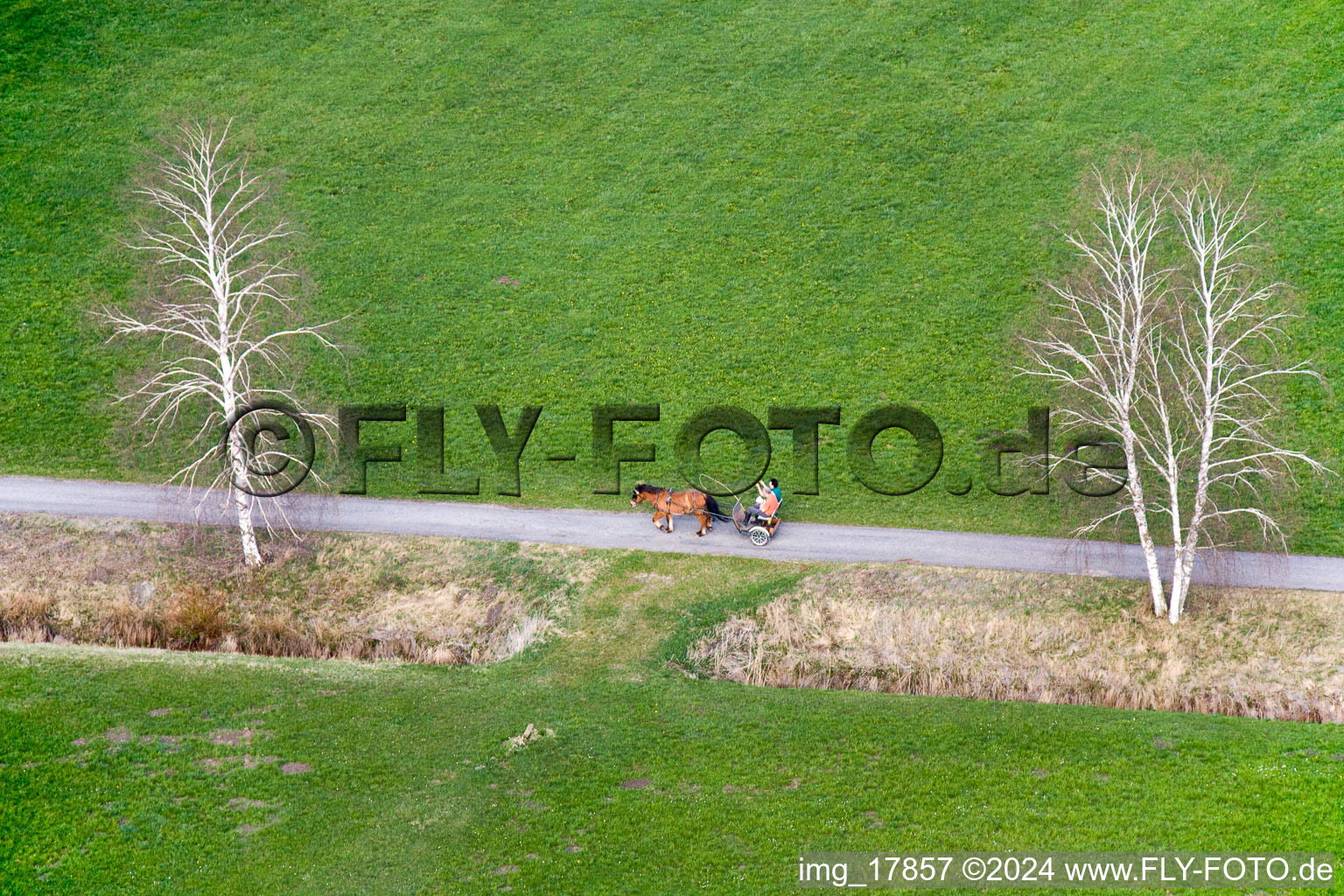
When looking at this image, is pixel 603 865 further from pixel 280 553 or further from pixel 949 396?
pixel 949 396

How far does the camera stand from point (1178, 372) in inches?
1271

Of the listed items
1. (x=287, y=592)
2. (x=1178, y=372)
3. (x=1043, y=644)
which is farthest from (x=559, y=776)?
(x=1178, y=372)

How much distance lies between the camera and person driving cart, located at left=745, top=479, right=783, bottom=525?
3005cm

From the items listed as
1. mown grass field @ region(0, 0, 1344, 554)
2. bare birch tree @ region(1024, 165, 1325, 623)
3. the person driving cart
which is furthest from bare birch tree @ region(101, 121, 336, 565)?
bare birch tree @ region(1024, 165, 1325, 623)

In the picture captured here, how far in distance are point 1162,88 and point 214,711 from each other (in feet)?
124

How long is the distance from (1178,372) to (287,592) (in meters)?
25.4

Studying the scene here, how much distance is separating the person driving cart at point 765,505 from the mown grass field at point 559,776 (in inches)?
173

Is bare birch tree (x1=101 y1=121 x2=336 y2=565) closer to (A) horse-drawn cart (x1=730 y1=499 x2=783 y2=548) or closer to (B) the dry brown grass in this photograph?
(A) horse-drawn cart (x1=730 y1=499 x2=783 y2=548)

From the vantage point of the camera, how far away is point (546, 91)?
147 ft


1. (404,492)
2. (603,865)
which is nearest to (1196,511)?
(603,865)

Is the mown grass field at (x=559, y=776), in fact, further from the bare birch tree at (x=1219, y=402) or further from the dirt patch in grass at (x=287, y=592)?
the bare birch tree at (x=1219, y=402)

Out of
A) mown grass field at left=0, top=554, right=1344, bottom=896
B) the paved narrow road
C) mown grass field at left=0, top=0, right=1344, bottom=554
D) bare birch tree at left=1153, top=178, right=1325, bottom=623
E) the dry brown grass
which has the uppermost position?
mown grass field at left=0, top=0, right=1344, bottom=554

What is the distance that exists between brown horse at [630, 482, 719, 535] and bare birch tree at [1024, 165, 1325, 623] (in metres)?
9.39

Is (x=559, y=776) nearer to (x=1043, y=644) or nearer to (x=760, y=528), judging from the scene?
(x=760, y=528)
